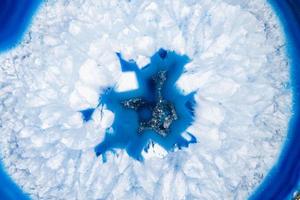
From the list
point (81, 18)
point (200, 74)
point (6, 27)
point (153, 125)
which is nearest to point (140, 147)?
point (153, 125)

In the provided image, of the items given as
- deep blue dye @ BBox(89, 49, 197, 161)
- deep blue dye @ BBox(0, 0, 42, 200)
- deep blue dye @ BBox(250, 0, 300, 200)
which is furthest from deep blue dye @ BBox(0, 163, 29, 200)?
deep blue dye @ BBox(250, 0, 300, 200)

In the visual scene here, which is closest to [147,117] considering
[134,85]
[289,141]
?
[134,85]

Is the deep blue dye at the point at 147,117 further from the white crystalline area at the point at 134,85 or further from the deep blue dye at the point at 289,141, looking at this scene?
the deep blue dye at the point at 289,141

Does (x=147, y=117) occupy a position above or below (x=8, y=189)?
above

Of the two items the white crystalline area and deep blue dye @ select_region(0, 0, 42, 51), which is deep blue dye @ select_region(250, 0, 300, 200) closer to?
the white crystalline area

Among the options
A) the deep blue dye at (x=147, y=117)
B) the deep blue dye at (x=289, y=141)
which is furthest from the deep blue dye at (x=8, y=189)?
the deep blue dye at (x=289, y=141)

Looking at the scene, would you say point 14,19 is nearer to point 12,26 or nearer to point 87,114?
point 12,26
